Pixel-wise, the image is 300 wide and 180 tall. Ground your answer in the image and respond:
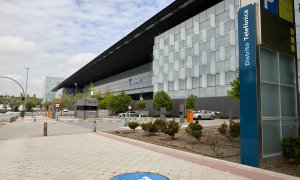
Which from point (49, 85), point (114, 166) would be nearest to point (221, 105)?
point (114, 166)

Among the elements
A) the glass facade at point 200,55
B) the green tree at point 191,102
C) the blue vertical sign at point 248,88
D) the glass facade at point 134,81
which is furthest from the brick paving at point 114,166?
the glass facade at point 134,81

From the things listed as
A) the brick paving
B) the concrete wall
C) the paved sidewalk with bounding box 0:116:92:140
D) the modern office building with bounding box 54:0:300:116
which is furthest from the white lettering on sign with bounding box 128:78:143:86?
the brick paving

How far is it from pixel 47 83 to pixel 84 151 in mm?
193226

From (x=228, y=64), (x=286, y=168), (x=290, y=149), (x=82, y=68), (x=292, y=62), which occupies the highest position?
(x=82, y=68)

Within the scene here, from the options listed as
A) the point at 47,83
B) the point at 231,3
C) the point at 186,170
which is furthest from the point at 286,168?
the point at 47,83

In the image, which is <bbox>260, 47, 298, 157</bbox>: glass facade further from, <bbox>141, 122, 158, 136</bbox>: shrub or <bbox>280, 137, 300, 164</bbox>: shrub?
<bbox>141, 122, 158, 136</bbox>: shrub

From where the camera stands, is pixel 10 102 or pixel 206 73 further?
pixel 10 102

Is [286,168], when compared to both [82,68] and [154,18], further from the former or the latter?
[82,68]

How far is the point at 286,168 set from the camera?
8.97 m

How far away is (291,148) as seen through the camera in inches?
358

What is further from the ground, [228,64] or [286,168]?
[228,64]

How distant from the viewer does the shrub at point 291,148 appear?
8916 millimetres

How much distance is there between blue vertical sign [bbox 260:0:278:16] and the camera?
9505 millimetres

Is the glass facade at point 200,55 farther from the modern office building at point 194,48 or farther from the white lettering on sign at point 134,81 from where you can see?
the white lettering on sign at point 134,81
